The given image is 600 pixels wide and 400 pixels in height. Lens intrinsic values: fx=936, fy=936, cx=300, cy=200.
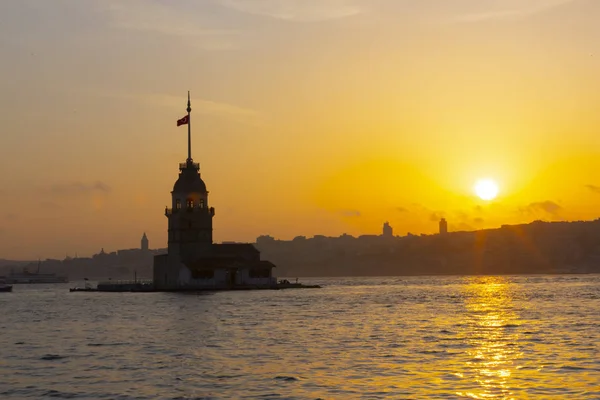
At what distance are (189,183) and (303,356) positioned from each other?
85.6 metres

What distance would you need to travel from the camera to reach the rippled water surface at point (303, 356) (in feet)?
121

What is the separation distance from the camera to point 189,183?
131m

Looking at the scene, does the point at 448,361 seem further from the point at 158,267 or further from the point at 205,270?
the point at 158,267

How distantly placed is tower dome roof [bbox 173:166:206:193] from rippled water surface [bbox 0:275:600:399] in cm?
4848

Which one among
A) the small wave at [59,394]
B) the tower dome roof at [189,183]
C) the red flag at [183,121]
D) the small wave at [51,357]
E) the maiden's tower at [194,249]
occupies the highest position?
the red flag at [183,121]

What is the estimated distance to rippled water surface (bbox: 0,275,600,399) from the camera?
121 feet

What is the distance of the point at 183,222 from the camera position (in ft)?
426

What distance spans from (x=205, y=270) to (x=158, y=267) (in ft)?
33.5

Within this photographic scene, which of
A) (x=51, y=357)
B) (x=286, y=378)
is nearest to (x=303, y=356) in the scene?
(x=286, y=378)

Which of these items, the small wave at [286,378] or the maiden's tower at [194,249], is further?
the maiden's tower at [194,249]

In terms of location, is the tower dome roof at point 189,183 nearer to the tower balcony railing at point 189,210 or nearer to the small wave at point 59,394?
the tower balcony railing at point 189,210

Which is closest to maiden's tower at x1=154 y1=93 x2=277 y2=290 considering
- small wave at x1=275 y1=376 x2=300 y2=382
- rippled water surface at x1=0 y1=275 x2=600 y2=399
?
rippled water surface at x1=0 y1=275 x2=600 y2=399

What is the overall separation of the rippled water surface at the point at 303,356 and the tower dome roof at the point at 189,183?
4848 centimetres

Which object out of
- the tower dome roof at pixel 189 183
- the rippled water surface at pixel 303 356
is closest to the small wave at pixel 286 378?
the rippled water surface at pixel 303 356
